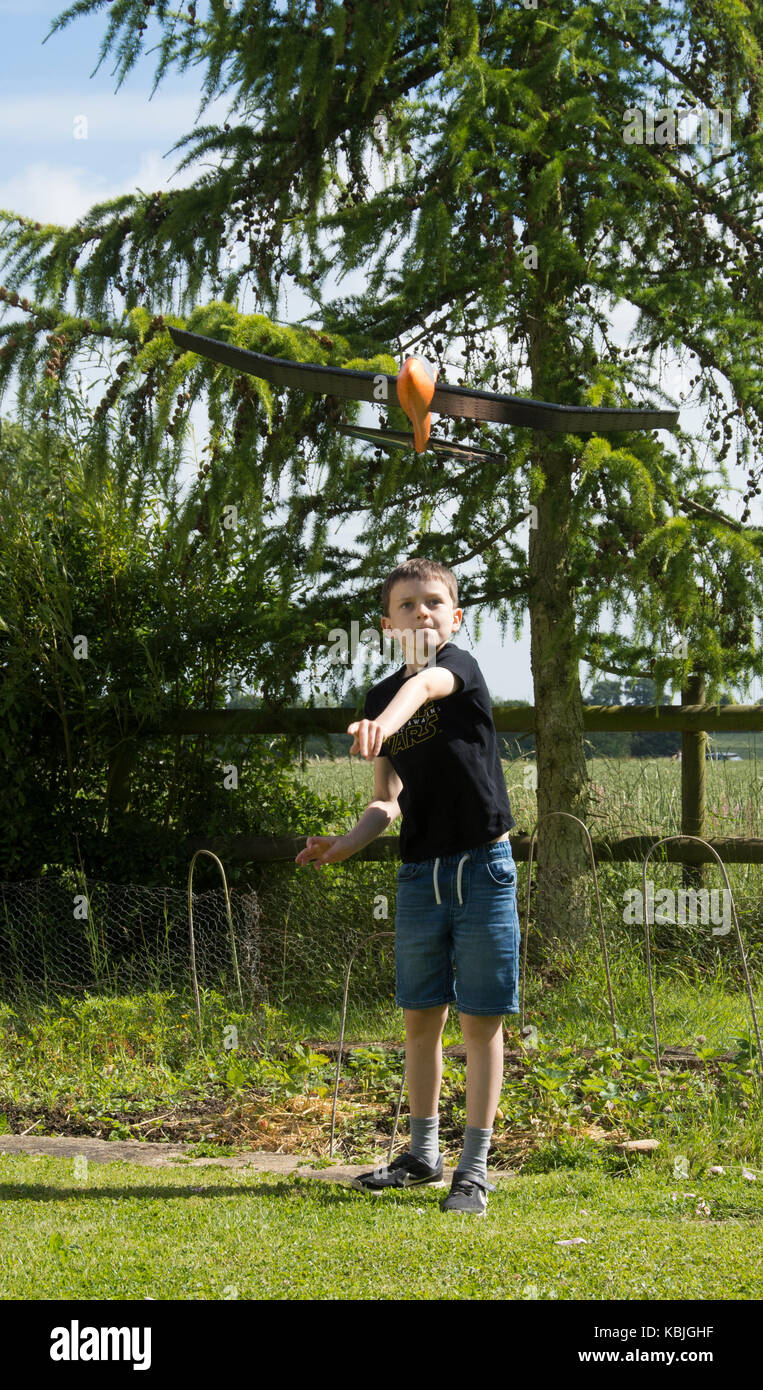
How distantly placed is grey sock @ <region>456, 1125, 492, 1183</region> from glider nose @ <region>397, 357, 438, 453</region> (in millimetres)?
1885

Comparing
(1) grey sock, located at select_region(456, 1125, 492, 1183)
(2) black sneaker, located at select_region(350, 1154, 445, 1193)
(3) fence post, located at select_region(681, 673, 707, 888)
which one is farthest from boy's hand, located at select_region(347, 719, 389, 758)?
(3) fence post, located at select_region(681, 673, 707, 888)

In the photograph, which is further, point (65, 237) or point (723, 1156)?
point (65, 237)

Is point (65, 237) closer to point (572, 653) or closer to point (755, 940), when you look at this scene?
point (572, 653)

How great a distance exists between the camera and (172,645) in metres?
7.46

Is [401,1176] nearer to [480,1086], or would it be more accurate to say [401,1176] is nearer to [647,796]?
[480,1086]

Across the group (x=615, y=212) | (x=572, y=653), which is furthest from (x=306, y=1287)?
(x=615, y=212)

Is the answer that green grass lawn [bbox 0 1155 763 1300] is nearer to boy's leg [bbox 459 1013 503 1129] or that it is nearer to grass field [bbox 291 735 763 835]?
boy's leg [bbox 459 1013 503 1129]

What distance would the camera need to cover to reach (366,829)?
331cm

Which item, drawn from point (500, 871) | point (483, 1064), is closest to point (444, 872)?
point (500, 871)

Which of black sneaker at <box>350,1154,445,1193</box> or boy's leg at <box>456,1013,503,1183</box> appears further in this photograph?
black sneaker at <box>350,1154,445,1193</box>

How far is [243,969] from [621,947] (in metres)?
2.03

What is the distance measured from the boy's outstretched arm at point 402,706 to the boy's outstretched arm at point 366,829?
0.30 m

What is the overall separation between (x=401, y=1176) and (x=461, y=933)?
0.74m

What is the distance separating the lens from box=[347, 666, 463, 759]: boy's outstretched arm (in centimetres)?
262
